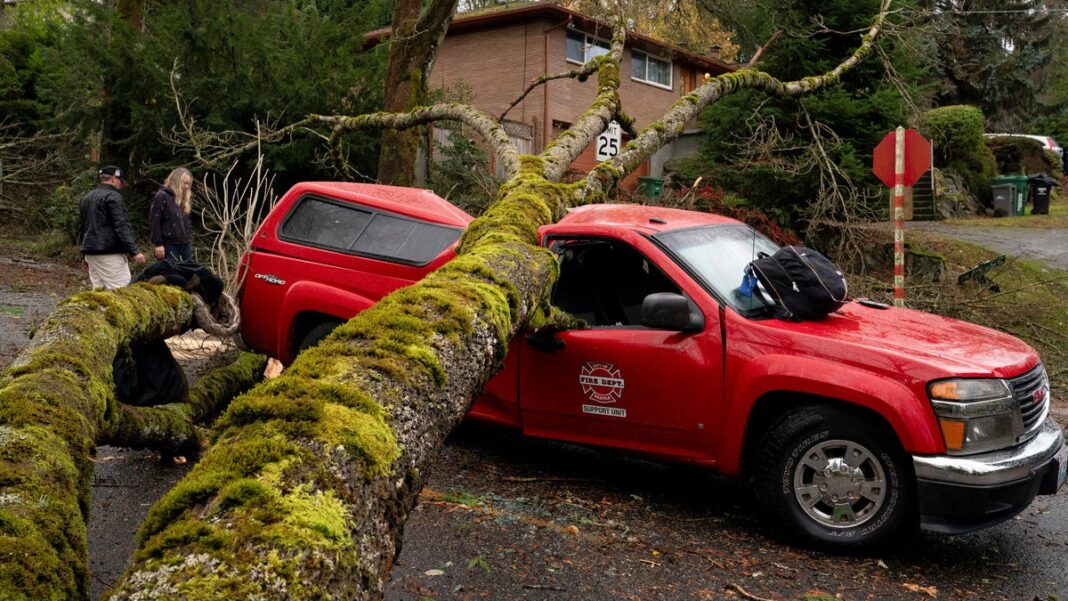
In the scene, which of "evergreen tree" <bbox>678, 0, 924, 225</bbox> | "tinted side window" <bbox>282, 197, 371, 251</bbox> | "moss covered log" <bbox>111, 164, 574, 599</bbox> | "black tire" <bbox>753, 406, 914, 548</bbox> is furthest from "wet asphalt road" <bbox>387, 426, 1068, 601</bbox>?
"evergreen tree" <bbox>678, 0, 924, 225</bbox>

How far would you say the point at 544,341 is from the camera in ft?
19.1

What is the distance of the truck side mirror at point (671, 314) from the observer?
5238 mm

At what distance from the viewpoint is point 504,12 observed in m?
26.0

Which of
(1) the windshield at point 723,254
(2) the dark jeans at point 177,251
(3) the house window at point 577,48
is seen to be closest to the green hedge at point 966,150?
(3) the house window at point 577,48

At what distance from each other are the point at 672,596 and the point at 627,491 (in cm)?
172

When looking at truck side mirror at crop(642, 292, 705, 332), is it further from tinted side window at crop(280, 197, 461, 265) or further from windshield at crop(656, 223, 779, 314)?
tinted side window at crop(280, 197, 461, 265)

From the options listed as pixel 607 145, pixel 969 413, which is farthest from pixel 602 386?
pixel 607 145

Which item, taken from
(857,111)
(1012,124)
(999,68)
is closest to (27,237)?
(857,111)

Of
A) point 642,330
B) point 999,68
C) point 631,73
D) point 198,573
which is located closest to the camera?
point 198,573

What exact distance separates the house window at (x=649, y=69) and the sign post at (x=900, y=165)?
2116 centimetres

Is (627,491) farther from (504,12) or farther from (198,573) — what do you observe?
(504,12)

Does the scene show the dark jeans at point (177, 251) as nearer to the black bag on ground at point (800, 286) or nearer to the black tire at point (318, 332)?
the black tire at point (318, 332)

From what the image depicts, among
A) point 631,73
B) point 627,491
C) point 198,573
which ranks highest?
point 631,73

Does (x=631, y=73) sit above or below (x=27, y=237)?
above
